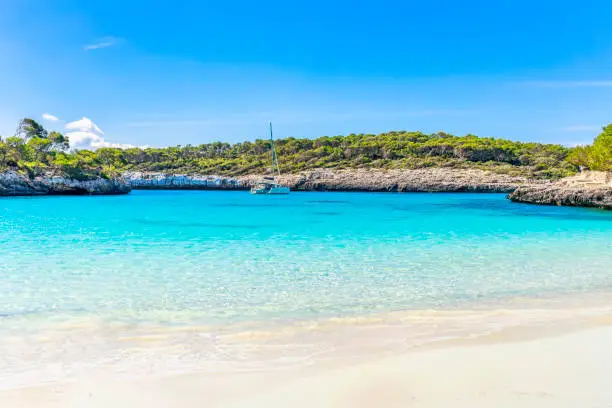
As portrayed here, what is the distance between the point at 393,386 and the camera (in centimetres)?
403

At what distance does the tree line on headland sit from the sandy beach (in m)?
55.9

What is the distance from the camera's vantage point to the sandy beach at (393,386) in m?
3.72

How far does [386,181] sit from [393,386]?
78.0 m

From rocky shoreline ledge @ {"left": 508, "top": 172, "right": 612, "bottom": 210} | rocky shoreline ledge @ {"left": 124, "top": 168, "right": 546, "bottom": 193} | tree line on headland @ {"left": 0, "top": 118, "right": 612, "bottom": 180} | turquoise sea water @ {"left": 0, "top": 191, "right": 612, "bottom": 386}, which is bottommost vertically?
turquoise sea water @ {"left": 0, "top": 191, "right": 612, "bottom": 386}

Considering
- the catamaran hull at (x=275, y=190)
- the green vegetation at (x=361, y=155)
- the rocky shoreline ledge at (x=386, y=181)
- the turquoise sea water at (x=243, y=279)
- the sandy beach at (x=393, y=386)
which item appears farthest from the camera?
the green vegetation at (x=361, y=155)

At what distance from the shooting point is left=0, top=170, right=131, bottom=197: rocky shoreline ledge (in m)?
63.0

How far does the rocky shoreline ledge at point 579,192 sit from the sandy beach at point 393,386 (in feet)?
116

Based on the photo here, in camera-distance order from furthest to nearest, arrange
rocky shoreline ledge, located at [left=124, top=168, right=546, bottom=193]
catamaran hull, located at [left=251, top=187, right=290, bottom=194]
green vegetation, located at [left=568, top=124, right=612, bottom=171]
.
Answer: rocky shoreline ledge, located at [left=124, top=168, right=546, bottom=193] → catamaran hull, located at [left=251, top=187, right=290, bottom=194] → green vegetation, located at [left=568, top=124, right=612, bottom=171]

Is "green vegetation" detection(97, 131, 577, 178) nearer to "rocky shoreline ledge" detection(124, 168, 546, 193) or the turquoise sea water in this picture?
"rocky shoreline ledge" detection(124, 168, 546, 193)

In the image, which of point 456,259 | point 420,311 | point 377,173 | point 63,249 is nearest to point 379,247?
point 456,259

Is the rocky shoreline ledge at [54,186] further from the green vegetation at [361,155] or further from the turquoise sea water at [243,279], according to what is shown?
the turquoise sea water at [243,279]

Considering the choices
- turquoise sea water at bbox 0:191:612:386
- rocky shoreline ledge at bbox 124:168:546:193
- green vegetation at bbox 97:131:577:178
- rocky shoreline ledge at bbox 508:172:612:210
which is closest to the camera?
turquoise sea water at bbox 0:191:612:386

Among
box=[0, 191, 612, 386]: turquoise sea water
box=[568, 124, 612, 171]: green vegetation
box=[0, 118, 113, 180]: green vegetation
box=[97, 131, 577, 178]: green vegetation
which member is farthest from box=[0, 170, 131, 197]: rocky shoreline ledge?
box=[568, 124, 612, 171]: green vegetation

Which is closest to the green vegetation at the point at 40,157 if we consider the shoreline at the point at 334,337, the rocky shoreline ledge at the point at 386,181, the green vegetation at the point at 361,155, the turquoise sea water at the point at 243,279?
the green vegetation at the point at 361,155
